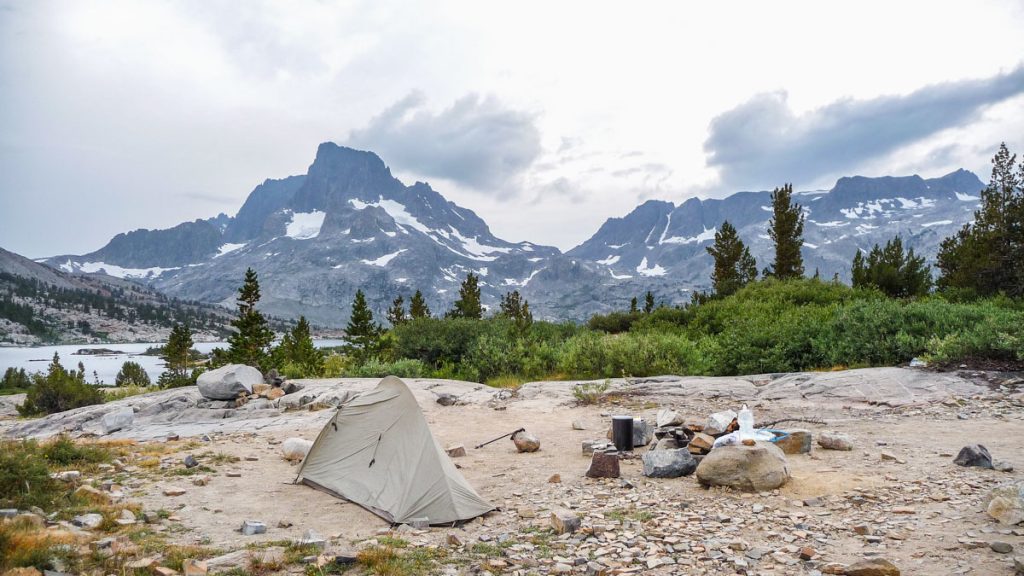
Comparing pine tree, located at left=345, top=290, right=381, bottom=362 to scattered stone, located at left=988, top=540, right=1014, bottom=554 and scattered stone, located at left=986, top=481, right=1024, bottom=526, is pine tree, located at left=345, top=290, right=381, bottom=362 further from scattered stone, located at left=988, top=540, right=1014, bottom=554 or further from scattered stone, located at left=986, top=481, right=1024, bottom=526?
scattered stone, located at left=988, top=540, right=1014, bottom=554

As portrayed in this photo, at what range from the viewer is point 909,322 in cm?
1608

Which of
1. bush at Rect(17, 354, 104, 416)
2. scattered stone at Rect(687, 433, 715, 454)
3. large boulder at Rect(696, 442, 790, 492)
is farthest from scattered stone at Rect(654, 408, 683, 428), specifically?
bush at Rect(17, 354, 104, 416)

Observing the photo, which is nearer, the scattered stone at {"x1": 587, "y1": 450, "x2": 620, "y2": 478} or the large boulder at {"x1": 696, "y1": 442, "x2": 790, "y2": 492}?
the large boulder at {"x1": 696, "y1": 442, "x2": 790, "y2": 492}

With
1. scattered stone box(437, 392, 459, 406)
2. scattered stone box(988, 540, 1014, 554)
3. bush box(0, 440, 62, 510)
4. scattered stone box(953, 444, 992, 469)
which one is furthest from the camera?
scattered stone box(437, 392, 459, 406)

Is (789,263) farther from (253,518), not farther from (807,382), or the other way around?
(253,518)

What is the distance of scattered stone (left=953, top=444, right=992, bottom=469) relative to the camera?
7492 mm

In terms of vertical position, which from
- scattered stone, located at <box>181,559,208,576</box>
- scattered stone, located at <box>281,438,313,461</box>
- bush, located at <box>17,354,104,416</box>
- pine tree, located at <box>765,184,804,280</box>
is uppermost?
pine tree, located at <box>765,184,804,280</box>

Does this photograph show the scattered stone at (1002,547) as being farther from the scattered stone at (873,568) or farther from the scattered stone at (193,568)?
the scattered stone at (193,568)

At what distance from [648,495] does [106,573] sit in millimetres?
6177

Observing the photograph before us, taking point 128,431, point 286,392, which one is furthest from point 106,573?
point 286,392

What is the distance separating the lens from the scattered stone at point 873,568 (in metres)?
4.54

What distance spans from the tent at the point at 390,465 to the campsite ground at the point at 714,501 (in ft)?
0.91

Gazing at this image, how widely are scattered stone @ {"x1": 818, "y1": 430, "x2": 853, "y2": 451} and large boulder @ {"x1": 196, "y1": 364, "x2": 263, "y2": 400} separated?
16.9 m

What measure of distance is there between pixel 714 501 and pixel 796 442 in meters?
2.96
